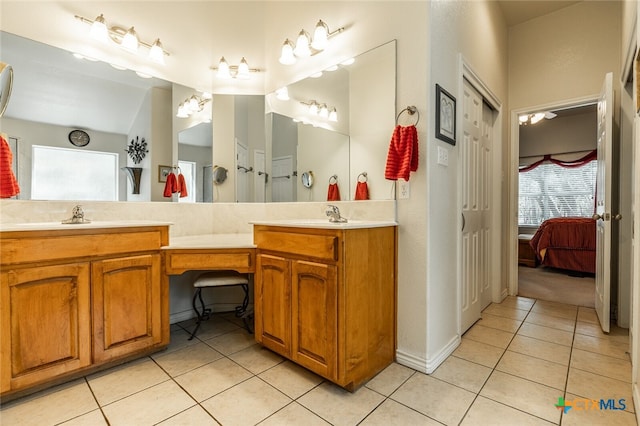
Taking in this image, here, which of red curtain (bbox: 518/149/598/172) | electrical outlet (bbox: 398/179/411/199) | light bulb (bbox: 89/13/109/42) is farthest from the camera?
red curtain (bbox: 518/149/598/172)

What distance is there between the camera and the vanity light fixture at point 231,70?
2588 mm

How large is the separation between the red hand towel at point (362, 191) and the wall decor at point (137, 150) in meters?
1.72

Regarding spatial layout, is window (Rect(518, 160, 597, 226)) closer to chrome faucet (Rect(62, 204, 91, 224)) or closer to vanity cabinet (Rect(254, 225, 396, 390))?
vanity cabinet (Rect(254, 225, 396, 390))

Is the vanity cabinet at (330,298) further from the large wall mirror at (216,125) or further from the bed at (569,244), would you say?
the bed at (569,244)

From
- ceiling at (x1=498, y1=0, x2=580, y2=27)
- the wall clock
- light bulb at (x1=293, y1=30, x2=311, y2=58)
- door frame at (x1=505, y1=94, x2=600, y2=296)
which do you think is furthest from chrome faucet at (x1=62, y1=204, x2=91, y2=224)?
ceiling at (x1=498, y1=0, x2=580, y2=27)

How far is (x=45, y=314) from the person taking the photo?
5.06 ft

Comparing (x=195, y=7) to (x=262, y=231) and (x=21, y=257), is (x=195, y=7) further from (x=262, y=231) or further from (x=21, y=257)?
(x=21, y=257)

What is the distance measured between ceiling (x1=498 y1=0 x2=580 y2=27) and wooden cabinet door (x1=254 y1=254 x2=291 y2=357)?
11.5 ft

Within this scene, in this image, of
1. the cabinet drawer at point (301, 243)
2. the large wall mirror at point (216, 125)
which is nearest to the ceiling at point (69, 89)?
the large wall mirror at point (216, 125)

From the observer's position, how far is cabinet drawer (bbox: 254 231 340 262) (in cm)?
153

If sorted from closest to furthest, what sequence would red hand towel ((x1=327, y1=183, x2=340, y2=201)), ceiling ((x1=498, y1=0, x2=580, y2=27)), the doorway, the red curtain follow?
red hand towel ((x1=327, y1=183, x2=340, y2=201)) < ceiling ((x1=498, y1=0, x2=580, y2=27)) < the doorway < the red curtain

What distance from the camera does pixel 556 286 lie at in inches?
143

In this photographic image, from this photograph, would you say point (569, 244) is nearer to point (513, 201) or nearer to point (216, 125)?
point (513, 201)

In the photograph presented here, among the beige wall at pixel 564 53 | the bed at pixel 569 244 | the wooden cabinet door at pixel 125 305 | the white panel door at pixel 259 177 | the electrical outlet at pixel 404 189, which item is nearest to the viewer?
the wooden cabinet door at pixel 125 305
